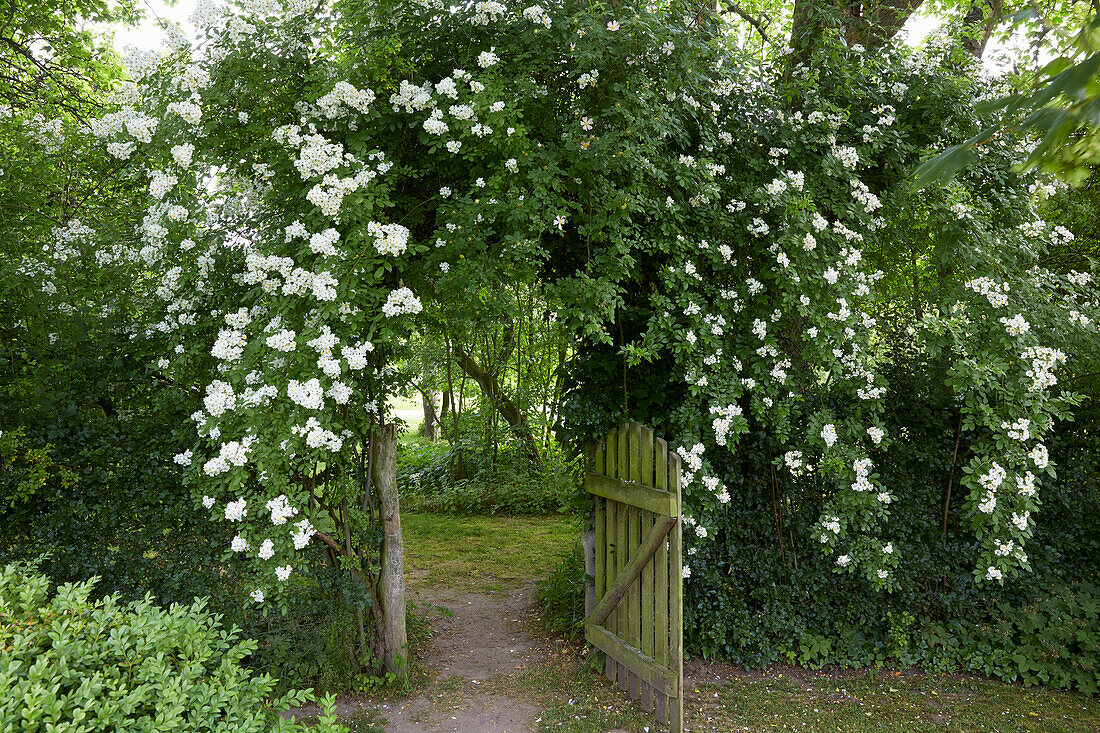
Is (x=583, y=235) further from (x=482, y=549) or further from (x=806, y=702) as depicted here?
(x=482, y=549)

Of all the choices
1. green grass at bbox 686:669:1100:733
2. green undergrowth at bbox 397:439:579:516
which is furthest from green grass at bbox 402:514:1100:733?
green undergrowth at bbox 397:439:579:516

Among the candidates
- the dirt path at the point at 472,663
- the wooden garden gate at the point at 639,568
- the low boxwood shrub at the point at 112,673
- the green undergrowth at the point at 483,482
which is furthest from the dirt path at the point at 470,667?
the green undergrowth at the point at 483,482

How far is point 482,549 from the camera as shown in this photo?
8.45m

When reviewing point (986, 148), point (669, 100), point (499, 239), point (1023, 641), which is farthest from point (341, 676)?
point (986, 148)

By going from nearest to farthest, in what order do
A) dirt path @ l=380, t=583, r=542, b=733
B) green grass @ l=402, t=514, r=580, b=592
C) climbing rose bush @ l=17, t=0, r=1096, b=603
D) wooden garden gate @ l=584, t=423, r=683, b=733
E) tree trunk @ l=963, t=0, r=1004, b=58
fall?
climbing rose bush @ l=17, t=0, r=1096, b=603 < wooden garden gate @ l=584, t=423, r=683, b=733 < dirt path @ l=380, t=583, r=542, b=733 < tree trunk @ l=963, t=0, r=1004, b=58 < green grass @ l=402, t=514, r=580, b=592

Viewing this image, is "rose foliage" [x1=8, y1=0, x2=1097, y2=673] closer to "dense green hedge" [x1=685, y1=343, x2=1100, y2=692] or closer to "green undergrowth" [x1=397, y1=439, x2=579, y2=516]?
"dense green hedge" [x1=685, y1=343, x2=1100, y2=692]

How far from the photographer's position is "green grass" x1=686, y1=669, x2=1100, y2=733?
397 cm

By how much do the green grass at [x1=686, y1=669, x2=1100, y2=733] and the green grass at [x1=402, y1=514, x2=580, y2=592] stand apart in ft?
6.93

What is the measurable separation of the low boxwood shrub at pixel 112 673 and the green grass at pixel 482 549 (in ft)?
13.5

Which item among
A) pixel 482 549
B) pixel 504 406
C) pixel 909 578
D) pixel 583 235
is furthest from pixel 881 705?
pixel 504 406

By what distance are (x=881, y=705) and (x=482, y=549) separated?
16.8ft

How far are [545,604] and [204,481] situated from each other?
130 inches

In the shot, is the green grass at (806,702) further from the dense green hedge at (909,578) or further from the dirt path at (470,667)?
the dense green hedge at (909,578)

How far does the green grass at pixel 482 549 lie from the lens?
23.7 ft
